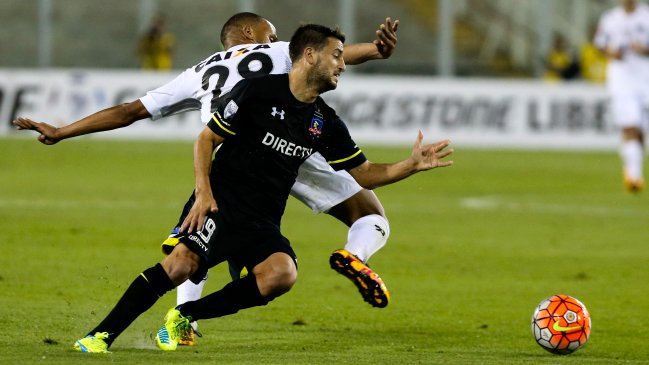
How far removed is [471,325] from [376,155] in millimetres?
15198

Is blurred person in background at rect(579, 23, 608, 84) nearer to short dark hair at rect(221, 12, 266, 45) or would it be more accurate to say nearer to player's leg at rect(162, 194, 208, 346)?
short dark hair at rect(221, 12, 266, 45)

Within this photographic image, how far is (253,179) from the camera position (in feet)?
24.3

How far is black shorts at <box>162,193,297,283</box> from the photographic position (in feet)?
23.6

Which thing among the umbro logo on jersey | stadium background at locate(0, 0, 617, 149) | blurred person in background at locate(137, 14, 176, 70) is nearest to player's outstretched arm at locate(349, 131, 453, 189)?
the umbro logo on jersey

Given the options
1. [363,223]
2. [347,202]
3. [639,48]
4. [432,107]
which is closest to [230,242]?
[363,223]

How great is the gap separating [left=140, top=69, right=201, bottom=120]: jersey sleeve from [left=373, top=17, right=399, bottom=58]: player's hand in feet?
4.37

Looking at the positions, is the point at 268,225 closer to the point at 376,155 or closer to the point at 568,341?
the point at 568,341

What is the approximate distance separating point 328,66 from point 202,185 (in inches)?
37.4

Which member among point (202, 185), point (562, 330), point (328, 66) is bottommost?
point (562, 330)

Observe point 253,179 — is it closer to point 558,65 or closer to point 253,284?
point 253,284

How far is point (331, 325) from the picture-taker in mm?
8742

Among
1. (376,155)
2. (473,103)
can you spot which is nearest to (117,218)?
(376,155)

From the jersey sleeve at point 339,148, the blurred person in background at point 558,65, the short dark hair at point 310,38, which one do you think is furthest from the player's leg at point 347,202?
the blurred person in background at point 558,65

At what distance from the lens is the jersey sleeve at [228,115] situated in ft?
23.5
